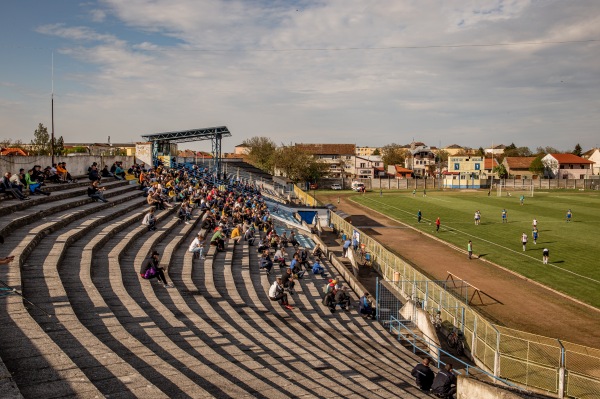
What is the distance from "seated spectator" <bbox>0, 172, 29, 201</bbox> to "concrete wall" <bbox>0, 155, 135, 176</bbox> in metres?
3.00

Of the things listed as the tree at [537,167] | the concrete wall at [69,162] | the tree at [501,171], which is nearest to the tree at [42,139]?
the concrete wall at [69,162]

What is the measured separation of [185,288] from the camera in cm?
1509

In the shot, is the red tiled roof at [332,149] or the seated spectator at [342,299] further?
the red tiled roof at [332,149]

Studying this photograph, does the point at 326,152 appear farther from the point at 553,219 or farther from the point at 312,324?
the point at 312,324

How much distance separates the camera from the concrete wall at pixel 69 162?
23.1m

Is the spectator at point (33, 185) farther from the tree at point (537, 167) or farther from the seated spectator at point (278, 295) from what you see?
the tree at point (537, 167)

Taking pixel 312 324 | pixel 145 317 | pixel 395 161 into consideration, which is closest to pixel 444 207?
pixel 312 324

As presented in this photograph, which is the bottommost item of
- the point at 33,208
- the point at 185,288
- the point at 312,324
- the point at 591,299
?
the point at 591,299

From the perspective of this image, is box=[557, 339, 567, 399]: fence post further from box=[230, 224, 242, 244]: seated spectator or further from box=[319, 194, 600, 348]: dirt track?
box=[230, 224, 242, 244]: seated spectator

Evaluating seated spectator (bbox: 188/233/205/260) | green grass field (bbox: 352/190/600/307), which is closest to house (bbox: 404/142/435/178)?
green grass field (bbox: 352/190/600/307)

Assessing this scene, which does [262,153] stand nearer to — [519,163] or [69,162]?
[519,163]

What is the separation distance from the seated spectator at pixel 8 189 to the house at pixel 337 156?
4200 inches

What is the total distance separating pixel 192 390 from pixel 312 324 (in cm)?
736

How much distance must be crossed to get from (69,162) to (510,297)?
85.1ft
